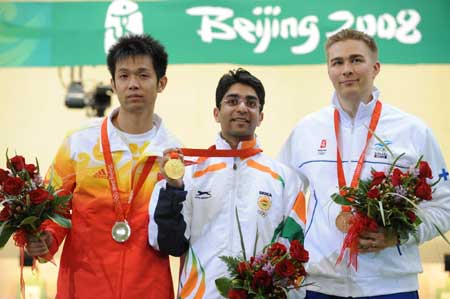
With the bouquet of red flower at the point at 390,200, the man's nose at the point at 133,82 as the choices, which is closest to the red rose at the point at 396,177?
the bouquet of red flower at the point at 390,200

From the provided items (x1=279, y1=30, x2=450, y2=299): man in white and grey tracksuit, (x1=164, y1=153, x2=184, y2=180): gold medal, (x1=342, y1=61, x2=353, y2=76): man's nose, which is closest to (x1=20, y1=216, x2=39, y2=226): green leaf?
(x1=164, y1=153, x2=184, y2=180): gold medal

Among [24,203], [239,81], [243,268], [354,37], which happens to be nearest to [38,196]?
[24,203]

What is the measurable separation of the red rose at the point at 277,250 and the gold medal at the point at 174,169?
43 cm

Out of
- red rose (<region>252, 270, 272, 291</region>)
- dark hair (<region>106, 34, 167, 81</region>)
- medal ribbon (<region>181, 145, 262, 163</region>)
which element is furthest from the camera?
dark hair (<region>106, 34, 167, 81</region>)

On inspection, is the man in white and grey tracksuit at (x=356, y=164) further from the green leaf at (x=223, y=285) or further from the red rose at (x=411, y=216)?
the green leaf at (x=223, y=285)

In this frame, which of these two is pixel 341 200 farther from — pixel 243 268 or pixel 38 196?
pixel 38 196

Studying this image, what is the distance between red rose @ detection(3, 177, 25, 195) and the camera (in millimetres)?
2824

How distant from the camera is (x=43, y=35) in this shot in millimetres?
6613

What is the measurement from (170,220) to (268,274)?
0.47 metres

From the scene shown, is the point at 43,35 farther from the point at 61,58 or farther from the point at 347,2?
the point at 347,2

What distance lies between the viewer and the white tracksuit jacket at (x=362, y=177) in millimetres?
3002

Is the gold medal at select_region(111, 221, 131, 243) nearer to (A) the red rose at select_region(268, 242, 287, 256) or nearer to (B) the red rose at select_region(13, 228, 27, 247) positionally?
(B) the red rose at select_region(13, 228, 27, 247)

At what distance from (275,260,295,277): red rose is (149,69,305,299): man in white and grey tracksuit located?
246 millimetres

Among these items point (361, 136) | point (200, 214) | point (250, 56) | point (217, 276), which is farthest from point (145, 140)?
point (250, 56)
